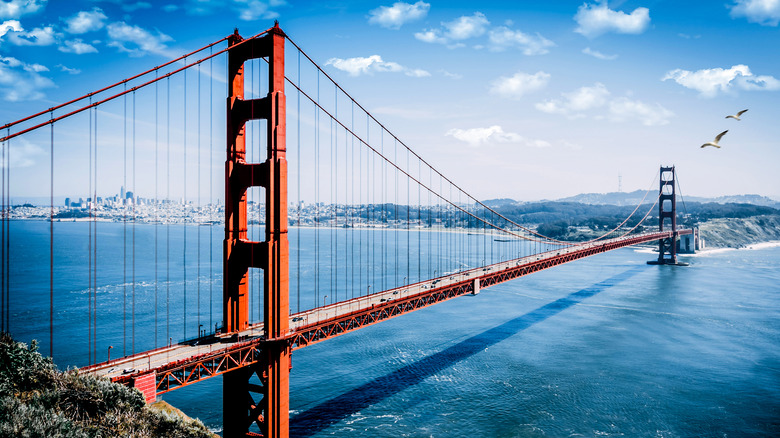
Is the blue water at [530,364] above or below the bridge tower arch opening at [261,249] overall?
below

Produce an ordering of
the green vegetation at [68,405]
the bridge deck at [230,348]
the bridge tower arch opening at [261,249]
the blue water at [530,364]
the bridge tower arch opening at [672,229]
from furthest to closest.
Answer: the bridge tower arch opening at [672,229]
the blue water at [530,364]
the bridge tower arch opening at [261,249]
the bridge deck at [230,348]
the green vegetation at [68,405]

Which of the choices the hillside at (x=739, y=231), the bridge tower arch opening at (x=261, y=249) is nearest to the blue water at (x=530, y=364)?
the bridge tower arch opening at (x=261, y=249)

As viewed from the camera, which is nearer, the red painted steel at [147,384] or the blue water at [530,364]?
the red painted steel at [147,384]

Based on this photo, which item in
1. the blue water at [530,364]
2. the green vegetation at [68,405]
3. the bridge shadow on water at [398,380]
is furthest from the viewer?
the blue water at [530,364]

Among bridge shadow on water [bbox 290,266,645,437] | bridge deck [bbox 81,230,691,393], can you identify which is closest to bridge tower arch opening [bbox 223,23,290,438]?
bridge deck [bbox 81,230,691,393]

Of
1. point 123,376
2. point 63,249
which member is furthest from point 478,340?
point 63,249

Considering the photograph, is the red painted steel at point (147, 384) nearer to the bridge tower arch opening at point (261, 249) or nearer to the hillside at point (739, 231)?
the bridge tower arch opening at point (261, 249)

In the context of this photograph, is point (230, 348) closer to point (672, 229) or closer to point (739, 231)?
point (672, 229)
